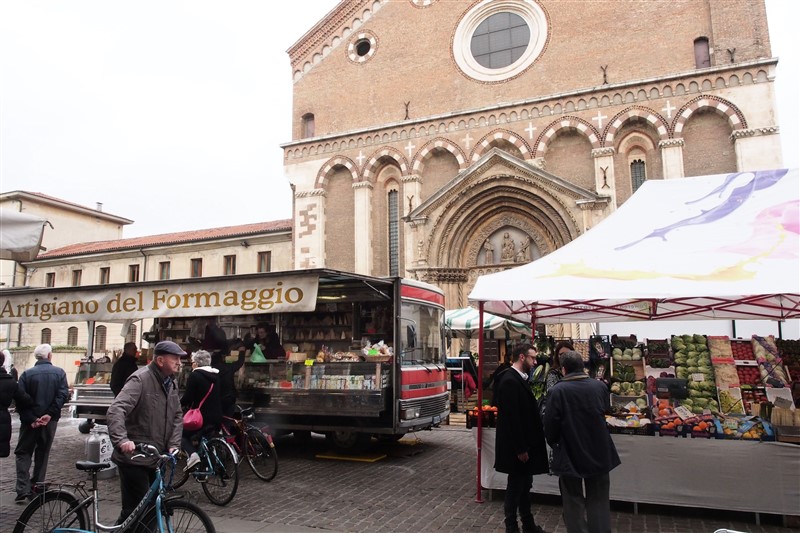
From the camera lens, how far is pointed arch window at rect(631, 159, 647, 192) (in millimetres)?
18188

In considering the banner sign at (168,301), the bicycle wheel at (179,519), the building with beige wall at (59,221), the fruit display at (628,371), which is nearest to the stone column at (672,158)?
the fruit display at (628,371)

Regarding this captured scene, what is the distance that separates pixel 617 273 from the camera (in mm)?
6328

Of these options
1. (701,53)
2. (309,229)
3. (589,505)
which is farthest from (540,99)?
(589,505)

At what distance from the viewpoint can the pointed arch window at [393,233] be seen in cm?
2122

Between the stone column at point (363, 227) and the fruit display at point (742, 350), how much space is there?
46.5 ft

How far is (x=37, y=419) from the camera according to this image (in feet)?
22.1

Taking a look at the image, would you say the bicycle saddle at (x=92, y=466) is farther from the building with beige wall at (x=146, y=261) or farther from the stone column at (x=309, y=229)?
the building with beige wall at (x=146, y=261)

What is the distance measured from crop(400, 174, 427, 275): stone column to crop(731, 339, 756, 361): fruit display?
39.4ft

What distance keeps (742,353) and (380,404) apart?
5182 millimetres

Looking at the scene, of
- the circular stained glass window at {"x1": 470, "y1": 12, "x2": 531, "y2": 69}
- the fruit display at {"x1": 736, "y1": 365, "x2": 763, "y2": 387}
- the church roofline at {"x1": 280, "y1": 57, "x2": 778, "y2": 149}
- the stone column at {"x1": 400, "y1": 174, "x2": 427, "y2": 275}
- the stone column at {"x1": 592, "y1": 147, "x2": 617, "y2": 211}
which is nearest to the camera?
the fruit display at {"x1": 736, "y1": 365, "x2": 763, "y2": 387}

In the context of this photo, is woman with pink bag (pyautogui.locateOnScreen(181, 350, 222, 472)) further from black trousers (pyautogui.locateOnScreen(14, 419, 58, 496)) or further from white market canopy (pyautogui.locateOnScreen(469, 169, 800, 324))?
white market canopy (pyautogui.locateOnScreen(469, 169, 800, 324))

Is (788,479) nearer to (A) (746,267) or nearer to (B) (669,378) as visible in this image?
(B) (669,378)

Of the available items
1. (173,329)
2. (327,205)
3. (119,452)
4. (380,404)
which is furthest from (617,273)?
(327,205)

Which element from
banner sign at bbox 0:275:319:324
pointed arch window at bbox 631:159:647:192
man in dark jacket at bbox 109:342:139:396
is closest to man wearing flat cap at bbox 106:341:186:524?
banner sign at bbox 0:275:319:324
